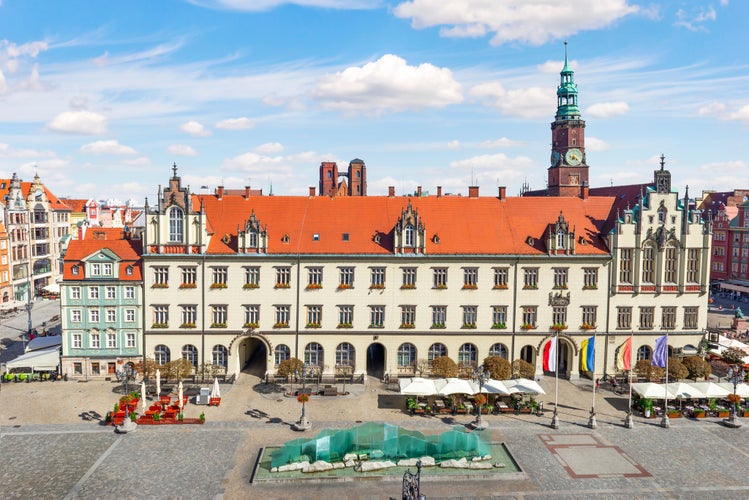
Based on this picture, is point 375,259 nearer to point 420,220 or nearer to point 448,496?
point 420,220

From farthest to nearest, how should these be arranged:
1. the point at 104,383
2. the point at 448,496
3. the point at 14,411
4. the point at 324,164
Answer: the point at 324,164 < the point at 104,383 < the point at 14,411 < the point at 448,496

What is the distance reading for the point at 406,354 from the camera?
179ft

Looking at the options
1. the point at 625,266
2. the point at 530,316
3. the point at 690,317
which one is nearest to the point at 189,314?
the point at 530,316

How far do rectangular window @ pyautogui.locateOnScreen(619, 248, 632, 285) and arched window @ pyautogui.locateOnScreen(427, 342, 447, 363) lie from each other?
1867cm

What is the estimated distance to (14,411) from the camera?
4503 cm

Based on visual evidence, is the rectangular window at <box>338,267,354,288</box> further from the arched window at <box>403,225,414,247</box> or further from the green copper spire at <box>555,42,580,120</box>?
the green copper spire at <box>555,42,580,120</box>

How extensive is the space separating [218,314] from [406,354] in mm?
18508

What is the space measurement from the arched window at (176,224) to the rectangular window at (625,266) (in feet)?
140

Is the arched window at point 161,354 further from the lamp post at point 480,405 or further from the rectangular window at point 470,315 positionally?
the lamp post at point 480,405

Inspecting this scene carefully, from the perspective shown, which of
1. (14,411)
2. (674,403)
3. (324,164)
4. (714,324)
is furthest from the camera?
(324,164)

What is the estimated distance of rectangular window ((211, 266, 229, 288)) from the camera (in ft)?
176

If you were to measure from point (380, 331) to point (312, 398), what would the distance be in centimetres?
939

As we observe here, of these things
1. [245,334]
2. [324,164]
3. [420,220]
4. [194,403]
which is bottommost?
[194,403]

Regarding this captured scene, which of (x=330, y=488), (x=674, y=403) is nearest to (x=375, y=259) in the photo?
(x=330, y=488)
